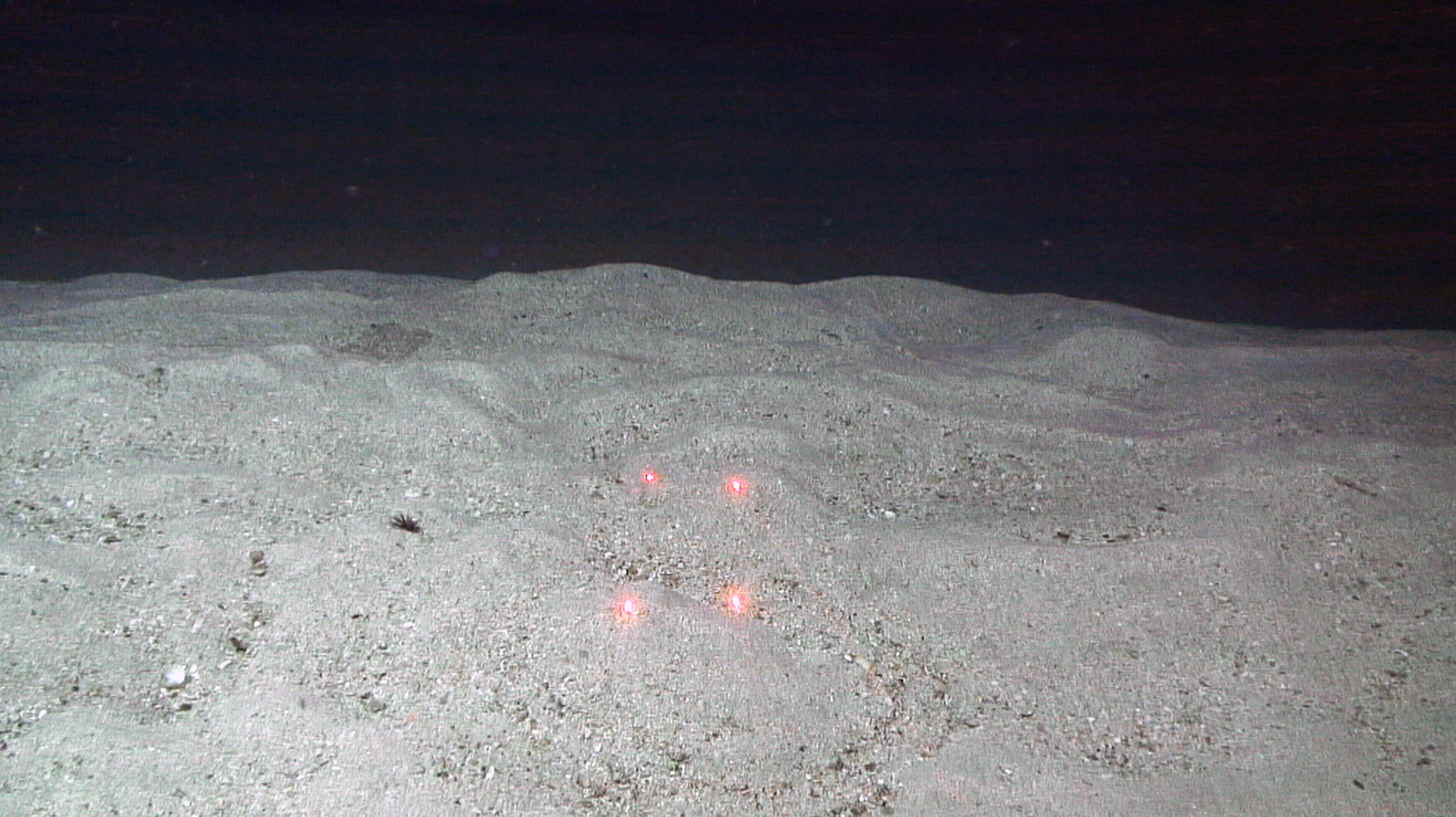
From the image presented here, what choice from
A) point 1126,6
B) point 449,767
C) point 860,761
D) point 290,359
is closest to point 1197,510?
point 860,761

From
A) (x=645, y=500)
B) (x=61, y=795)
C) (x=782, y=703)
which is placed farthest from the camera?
(x=645, y=500)

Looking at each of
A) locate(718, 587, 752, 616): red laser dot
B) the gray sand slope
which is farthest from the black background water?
A: locate(718, 587, 752, 616): red laser dot

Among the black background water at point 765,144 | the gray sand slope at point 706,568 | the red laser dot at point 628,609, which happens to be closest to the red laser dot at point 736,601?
the gray sand slope at point 706,568

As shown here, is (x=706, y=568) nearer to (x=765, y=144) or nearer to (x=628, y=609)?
(x=628, y=609)

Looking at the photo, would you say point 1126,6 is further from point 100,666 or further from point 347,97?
point 100,666

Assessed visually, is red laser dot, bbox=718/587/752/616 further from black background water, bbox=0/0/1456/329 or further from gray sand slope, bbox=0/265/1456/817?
black background water, bbox=0/0/1456/329

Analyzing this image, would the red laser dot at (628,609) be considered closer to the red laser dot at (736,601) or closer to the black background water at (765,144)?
the red laser dot at (736,601)
